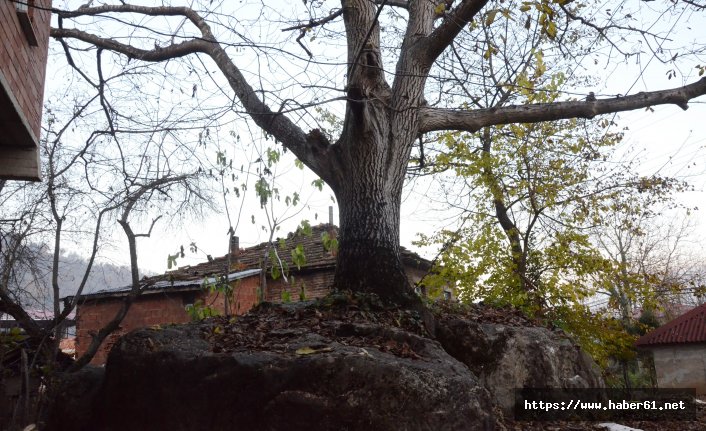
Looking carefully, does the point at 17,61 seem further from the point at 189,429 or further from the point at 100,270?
the point at 100,270

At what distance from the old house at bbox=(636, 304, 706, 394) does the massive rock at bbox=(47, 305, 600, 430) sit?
65.8 feet

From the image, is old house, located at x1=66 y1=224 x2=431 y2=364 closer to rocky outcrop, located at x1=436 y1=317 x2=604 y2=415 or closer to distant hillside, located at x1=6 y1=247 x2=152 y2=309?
distant hillside, located at x1=6 y1=247 x2=152 y2=309

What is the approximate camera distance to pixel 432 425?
12.7ft

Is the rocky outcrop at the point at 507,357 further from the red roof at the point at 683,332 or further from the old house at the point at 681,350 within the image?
the old house at the point at 681,350

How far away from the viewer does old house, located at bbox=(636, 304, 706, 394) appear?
2161 centimetres

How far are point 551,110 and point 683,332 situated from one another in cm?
1918

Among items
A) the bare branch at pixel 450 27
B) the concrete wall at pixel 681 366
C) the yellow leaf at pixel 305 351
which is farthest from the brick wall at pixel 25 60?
the concrete wall at pixel 681 366

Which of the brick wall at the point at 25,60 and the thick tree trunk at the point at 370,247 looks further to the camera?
the thick tree trunk at the point at 370,247

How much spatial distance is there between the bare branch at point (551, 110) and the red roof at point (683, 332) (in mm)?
18103

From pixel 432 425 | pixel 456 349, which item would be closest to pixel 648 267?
pixel 456 349

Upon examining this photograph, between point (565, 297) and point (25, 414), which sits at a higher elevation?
point (565, 297)

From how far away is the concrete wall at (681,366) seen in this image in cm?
2156

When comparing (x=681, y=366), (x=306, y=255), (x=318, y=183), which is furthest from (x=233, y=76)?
(x=681, y=366)

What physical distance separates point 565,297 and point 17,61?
11109 mm
